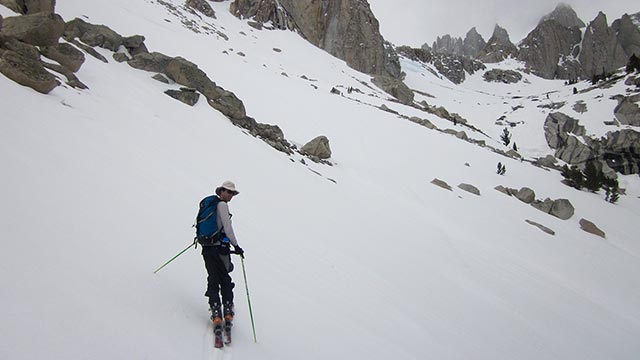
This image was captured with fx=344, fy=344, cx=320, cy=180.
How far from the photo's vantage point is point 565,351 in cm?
733

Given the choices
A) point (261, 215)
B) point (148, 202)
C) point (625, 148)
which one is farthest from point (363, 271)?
point (625, 148)

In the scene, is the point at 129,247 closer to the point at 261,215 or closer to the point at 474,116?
the point at 261,215

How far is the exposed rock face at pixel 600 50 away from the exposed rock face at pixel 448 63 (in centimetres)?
3629

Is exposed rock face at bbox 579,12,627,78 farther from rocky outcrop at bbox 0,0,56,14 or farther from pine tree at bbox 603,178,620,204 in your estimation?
rocky outcrop at bbox 0,0,56,14

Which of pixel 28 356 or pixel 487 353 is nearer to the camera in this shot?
pixel 28 356

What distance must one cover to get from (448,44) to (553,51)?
48.8 meters

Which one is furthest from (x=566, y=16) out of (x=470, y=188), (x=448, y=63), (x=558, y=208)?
(x=470, y=188)

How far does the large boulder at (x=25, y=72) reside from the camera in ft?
23.8

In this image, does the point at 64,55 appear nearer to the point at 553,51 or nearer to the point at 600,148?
the point at 600,148

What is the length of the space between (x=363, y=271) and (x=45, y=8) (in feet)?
51.7

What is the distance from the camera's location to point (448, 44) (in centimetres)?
15312

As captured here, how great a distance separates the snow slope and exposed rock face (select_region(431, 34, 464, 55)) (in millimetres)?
150254

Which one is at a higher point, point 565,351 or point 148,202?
point 148,202

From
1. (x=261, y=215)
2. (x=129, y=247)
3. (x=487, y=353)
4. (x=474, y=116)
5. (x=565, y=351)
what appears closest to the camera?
(x=129, y=247)
